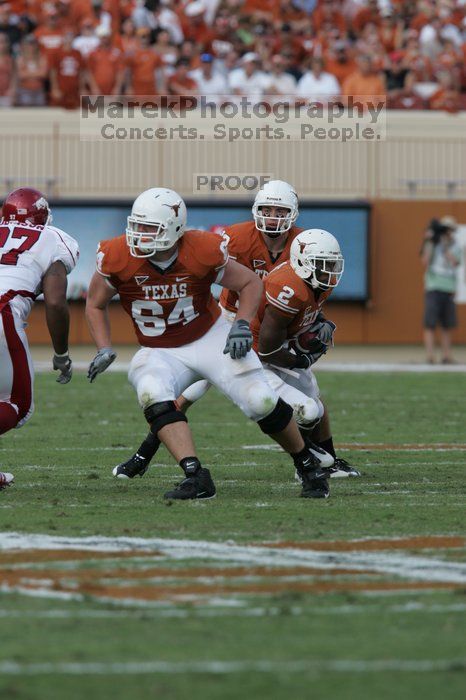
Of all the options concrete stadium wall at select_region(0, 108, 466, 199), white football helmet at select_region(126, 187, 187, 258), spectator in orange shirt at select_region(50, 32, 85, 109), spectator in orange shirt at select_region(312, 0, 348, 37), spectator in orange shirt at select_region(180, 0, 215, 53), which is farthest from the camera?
spectator in orange shirt at select_region(312, 0, 348, 37)

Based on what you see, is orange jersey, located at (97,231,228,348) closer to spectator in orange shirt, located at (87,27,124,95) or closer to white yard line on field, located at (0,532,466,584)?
white yard line on field, located at (0,532,466,584)

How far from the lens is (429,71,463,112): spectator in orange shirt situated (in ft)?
64.3

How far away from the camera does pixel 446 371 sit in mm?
15477

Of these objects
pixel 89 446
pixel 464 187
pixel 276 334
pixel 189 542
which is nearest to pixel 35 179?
pixel 464 187

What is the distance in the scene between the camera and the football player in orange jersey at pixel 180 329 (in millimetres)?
6547

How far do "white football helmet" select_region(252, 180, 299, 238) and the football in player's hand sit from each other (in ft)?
2.06

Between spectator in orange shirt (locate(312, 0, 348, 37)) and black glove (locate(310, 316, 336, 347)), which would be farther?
spectator in orange shirt (locate(312, 0, 348, 37))

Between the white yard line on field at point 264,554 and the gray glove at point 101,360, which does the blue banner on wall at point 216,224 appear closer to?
the gray glove at point 101,360

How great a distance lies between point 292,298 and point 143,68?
12158mm

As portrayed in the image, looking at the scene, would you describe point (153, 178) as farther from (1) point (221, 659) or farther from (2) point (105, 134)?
(1) point (221, 659)

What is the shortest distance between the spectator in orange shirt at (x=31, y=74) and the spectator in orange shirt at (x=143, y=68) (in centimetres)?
117

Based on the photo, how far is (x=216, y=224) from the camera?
59.0ft

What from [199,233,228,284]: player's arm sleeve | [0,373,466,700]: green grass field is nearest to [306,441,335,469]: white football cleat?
[0,373,466,700]: green grass field

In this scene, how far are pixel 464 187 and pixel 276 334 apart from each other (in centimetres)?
1213
